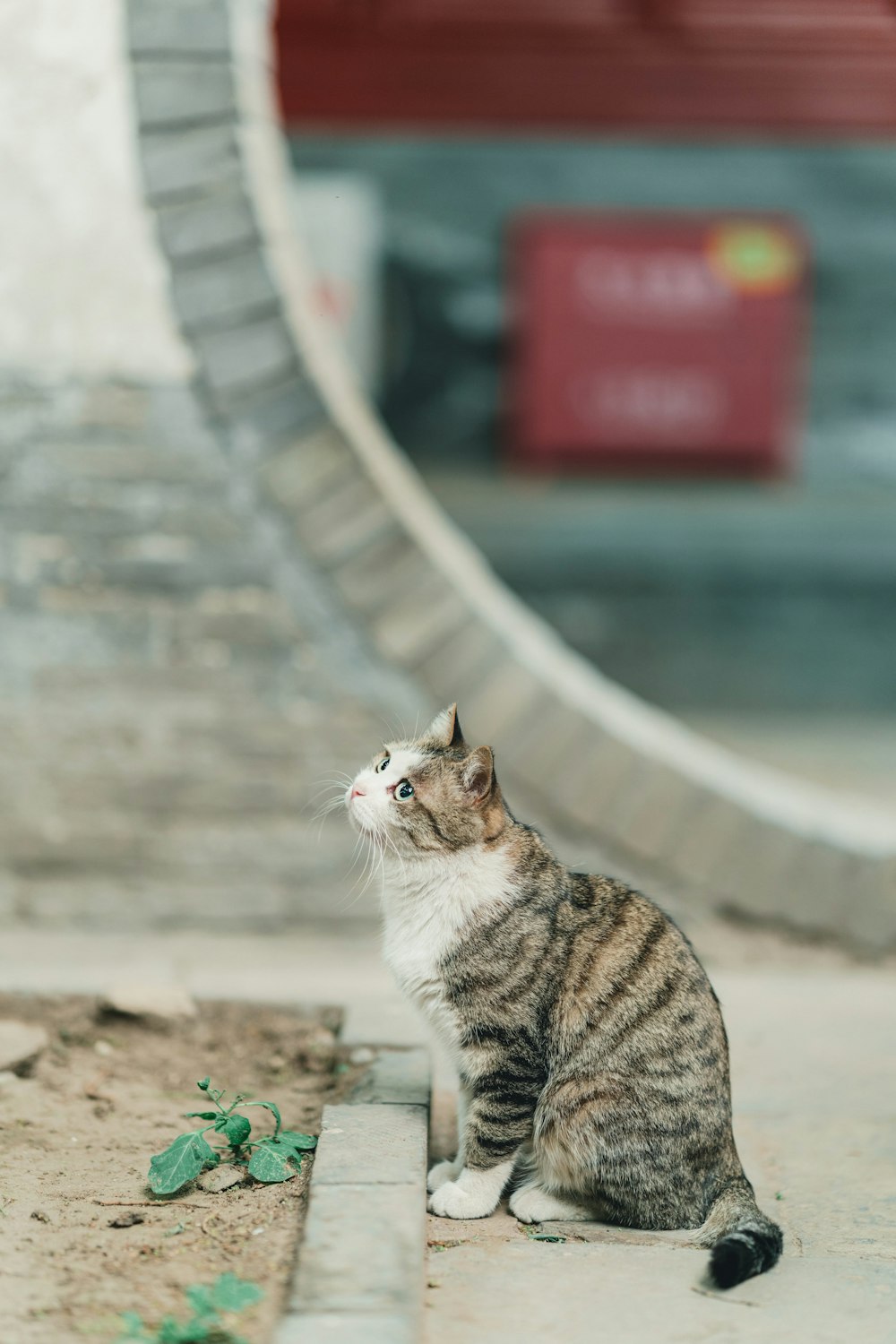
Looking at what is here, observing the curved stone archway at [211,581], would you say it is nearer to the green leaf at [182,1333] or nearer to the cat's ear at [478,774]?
the cat's ear at [478,774]

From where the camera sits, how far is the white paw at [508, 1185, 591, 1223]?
229 cm

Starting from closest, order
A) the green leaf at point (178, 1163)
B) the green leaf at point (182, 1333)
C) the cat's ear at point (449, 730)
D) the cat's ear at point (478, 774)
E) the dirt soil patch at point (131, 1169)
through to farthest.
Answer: the green leaf at point (182, 1333) → the dirt soil patch at point (131, 1169) → the green leaf at point (178, 1163) → the cat's ear at point (478, 774) → the cat's ear at point (449, 730)

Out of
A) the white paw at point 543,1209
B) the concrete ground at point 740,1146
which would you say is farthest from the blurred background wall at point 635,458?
the white paw at point 543,1209

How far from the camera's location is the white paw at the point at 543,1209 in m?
2.29

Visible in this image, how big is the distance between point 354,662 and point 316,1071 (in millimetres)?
1212

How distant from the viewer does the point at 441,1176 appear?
237cm

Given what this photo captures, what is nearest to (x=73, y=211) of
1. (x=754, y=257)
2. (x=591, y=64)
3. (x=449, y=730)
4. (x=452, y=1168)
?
(x=449, y=730)

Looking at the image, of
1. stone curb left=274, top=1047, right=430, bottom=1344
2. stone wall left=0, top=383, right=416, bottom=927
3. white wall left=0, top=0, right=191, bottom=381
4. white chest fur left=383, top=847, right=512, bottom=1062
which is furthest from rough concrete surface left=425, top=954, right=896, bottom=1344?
white wall left=0, top=0, right=191, bottom=381

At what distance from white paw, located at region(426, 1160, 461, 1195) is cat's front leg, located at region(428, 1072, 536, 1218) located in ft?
0.23

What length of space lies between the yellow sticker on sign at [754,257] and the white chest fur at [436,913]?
192 inches

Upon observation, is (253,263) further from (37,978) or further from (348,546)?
(37,978)

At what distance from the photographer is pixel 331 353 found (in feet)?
12.5

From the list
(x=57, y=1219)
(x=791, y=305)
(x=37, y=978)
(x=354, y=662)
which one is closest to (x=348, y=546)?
(x=354, y=662)

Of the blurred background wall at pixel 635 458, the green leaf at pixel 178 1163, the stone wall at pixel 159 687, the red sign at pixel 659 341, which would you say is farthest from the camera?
the red sign at pixel 659 341
